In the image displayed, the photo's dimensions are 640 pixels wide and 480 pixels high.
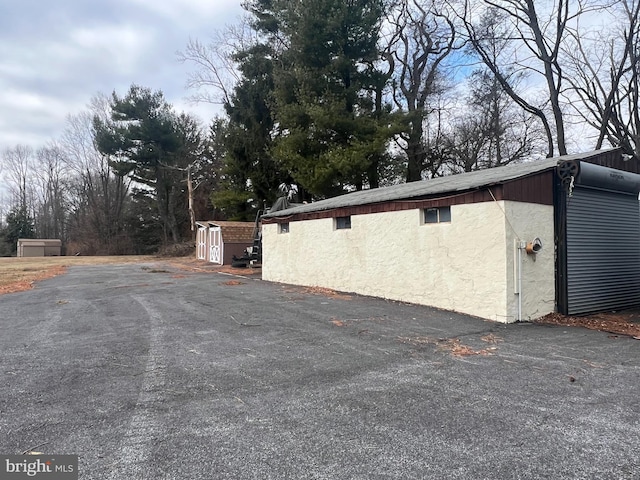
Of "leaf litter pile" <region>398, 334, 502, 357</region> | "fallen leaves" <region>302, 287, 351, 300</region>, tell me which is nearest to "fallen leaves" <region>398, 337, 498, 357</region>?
"leaf litter pile" <region>398, 334, 502, 357</region>

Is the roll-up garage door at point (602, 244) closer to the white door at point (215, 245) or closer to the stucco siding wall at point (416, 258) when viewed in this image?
the stucco siding wall at point (416, 258)

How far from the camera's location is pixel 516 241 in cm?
709

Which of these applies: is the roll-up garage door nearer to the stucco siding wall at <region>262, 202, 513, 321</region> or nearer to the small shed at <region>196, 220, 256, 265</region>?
the stucco siding wall at <region>262, 202, 513, 321</region>

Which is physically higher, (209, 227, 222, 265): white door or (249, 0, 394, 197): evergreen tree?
(249, 0, 394, 197): evergreen tree

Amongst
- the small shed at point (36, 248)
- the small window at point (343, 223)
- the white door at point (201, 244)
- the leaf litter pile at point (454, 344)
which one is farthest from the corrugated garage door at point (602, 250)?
the small shed at point (36, 248)

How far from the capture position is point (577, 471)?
2357mm

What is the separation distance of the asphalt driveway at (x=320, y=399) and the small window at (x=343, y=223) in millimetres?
4609

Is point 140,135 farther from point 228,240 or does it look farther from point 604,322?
point 604,322

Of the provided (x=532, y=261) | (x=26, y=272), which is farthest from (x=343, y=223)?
A: (x=26, y=272)

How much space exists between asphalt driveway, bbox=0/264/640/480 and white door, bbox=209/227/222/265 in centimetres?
1588

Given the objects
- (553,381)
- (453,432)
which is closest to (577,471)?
(453,432)

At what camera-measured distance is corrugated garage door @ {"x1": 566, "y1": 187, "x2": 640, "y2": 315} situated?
25.6 feet

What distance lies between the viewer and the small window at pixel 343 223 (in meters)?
11.0

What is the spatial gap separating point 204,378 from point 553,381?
3534 millimetres
